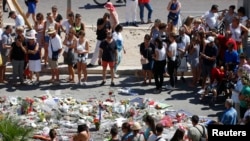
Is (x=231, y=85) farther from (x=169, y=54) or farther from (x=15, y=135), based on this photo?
(x=15, y=135)

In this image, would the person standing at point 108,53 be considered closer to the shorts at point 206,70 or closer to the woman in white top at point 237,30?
the shorts at point 206,70

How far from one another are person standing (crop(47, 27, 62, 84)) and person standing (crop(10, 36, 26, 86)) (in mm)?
729

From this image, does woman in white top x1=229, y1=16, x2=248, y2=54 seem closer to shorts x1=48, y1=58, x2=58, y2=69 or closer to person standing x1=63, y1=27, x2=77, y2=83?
person standing x1=63, y1=27, x2=77, y2=83

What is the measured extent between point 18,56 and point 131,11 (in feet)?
20.9

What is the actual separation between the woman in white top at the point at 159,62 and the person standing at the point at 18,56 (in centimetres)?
354

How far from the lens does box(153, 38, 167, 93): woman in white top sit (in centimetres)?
2138

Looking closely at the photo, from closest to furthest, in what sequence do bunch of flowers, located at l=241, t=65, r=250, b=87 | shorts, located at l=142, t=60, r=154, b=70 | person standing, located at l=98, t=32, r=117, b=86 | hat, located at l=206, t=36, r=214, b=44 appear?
1. bunch of flowers, located at l=241, t=65, r=250, b=87
2. hat, located at l=206, t=36, r=214, b=44
3. person standing, located at l=98, t=32, r=117, b=86
4. shorts, located at l=142, t=60, r=154, b=70

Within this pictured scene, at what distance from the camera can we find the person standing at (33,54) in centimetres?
2192

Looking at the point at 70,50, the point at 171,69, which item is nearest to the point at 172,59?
the point at 171,69

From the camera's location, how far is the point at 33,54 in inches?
865

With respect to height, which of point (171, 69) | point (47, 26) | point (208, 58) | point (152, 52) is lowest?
point (171, 69)

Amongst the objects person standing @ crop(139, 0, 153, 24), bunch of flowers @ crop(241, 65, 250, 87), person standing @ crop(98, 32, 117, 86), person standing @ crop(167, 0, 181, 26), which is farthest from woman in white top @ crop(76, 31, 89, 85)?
person standing @ crop(139, 0, 153, 24)

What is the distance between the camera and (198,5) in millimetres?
30875

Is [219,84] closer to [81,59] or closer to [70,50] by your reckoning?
[81,59]
